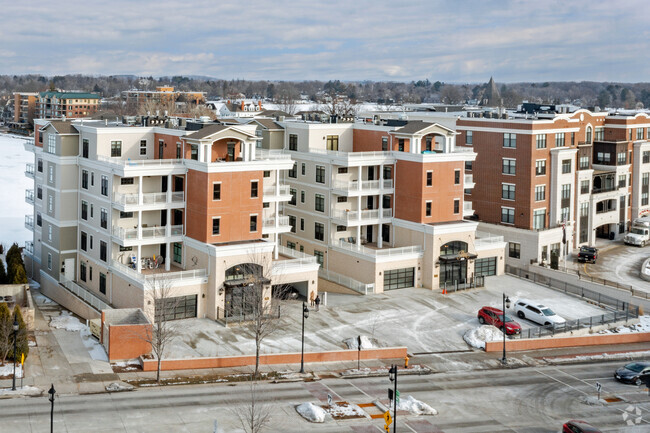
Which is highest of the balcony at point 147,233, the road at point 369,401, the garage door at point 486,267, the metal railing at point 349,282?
the balcony at point 147,233

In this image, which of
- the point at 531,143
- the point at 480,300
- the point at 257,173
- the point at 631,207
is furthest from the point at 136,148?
the point at 631,207

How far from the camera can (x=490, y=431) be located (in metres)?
38.7

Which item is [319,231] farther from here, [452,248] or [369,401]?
[369,401]

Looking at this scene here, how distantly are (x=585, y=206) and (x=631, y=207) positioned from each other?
11119mm

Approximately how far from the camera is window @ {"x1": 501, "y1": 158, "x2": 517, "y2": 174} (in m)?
78.2

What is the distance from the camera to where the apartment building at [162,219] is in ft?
184

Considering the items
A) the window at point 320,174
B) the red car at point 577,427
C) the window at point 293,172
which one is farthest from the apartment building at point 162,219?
the red car at point 577,427

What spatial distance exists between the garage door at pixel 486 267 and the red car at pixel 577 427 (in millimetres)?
30645

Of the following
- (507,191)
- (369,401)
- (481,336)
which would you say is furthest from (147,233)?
(507,191)

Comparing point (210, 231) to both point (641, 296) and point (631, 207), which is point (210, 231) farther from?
point (631, 207)

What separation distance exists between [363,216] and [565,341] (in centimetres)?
2120

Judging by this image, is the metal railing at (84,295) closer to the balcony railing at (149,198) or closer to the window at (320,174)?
the balcony railing at (149,198)

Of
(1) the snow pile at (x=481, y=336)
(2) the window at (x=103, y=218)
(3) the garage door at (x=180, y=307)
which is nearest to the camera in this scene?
(1) the snow pile at (x=481, y=336)

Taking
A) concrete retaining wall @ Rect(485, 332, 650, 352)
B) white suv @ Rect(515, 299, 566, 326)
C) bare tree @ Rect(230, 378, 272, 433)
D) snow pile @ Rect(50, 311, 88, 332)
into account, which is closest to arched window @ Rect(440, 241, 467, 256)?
white suv @ Rect(515, 299, 566, 326)
